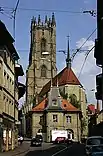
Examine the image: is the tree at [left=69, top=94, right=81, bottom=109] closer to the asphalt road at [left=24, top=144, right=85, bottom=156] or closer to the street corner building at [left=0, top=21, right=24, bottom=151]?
the asphalt road at [left=24, top=144, right=85, bottom=156]

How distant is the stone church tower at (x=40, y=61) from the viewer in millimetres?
148750

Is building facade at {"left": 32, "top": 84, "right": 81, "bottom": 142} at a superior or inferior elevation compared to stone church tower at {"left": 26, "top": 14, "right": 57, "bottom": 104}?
inferior

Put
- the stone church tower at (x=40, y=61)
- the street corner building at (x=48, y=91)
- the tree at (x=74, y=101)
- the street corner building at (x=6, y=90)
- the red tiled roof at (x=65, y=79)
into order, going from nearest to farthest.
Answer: the street corner building at (x=6, y=90)
the street corner building at (x=48, y=91)
the tree at (x=74, y=101)
the red tiled roof at (x=65, y=79)
the stone church tower at (x=40, y=61)

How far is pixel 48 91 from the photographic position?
127000 millimetres

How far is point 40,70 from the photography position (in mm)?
149875

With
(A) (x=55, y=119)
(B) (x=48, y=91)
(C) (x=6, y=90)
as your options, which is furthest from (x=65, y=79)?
(C) (x=6, y=90)

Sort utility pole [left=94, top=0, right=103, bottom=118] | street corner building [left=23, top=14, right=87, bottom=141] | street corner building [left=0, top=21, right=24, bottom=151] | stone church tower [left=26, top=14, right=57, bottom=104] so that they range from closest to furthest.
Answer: utility pole [left=94, top=0, right=103, bottom=118] → street corner building [left=0, top=21, right=24, bottom=151] → street corner building [left=23, top=14, right=87, bottom=141] → stone church tower [left=26, top=14, right=57, bottom=104]

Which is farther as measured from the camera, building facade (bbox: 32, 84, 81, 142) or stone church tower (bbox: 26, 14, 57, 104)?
stone church tower (bbox: 26, 14, 57, 104)

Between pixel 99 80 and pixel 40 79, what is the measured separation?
338ft

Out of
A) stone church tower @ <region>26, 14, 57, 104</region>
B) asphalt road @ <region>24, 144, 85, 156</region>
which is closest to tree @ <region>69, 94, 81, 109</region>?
stone church tower @ <region>26, 14, 57, 104</region>

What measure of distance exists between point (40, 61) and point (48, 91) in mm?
25237

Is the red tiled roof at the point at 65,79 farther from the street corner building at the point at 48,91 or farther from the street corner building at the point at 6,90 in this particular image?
the street corner building at the point at 6,90

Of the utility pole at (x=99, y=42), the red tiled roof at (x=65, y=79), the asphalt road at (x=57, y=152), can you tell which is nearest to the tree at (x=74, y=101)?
the red tiled roof at (x=65, y=79)

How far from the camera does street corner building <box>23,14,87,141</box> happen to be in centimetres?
10438
